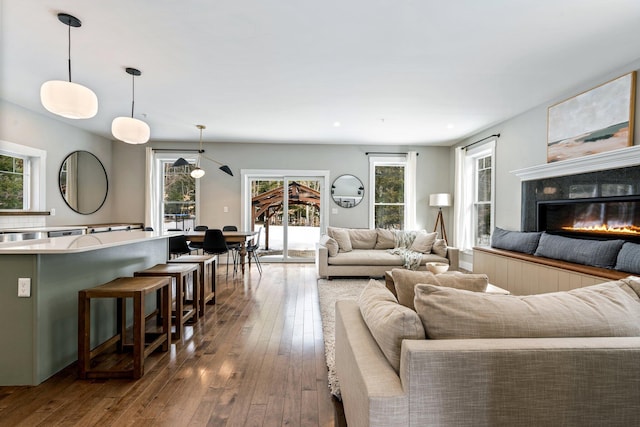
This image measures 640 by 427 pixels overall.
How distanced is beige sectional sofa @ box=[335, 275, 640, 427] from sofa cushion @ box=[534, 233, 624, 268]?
232cm

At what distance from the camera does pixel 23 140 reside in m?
4.42

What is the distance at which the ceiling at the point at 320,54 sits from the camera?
7.54 feet

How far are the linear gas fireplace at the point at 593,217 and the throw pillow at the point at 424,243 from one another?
1527 mm

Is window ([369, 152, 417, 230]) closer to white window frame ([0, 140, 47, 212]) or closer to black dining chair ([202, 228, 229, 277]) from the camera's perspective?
black dining chair ([202, 228, 229, 277])

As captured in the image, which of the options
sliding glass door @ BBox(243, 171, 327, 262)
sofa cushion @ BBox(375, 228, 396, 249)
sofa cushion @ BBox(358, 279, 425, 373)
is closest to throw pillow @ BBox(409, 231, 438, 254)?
sofa cushion @ BBox(375, 228, 396, 249)

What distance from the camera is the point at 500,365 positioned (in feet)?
3.43

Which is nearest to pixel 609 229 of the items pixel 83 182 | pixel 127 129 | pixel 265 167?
pixel 127 129

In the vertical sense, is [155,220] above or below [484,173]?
below

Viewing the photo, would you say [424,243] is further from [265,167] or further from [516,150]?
[265,167]

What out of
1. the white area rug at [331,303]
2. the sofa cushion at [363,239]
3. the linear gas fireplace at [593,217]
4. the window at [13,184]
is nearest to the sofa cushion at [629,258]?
the linear gas fireplace at [593,217]

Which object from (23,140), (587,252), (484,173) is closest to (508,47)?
(587,252)

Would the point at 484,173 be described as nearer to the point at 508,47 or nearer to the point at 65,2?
the point at 508,47

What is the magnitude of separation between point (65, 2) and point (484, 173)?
608cm

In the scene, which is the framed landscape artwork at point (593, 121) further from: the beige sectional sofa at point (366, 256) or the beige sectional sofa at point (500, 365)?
the beige sectional sofa at point (500, 365)
